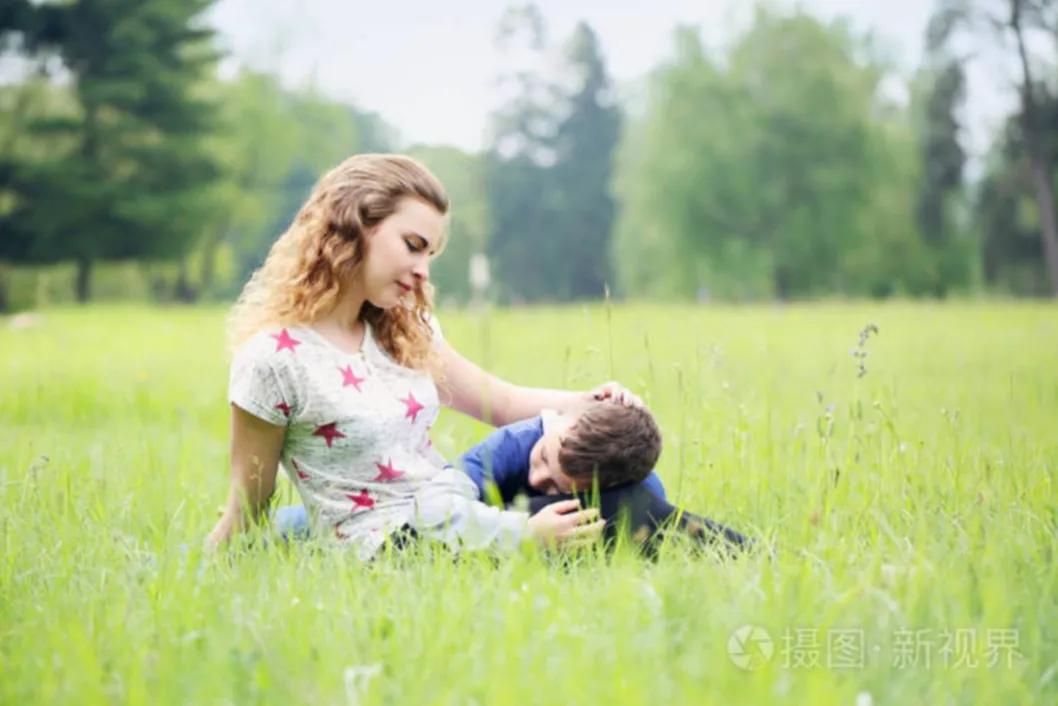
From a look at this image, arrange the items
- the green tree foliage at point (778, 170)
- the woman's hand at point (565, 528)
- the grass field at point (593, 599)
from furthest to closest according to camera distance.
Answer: the green tree foliage at point (778, 170) < the woman's hand at point (565, 528) < the grass field at point (593, 599)

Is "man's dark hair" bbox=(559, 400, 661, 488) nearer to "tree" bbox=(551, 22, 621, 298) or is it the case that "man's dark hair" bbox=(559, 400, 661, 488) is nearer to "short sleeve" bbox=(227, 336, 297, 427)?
"short sleeve" bbox=(227, 336, 297, 427)

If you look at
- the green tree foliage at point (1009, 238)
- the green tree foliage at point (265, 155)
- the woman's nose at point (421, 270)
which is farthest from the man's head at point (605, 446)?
the green tree foliage at point (265, 155)

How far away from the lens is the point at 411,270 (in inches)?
132

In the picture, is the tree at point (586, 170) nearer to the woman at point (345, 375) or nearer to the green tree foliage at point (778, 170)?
the green tree foliage at point (778, 170)

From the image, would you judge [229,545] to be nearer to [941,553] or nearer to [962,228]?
[941,553]

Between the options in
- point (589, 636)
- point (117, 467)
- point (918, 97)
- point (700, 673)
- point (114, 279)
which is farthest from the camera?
point (918, 97)

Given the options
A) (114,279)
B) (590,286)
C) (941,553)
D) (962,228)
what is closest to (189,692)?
(941,553)

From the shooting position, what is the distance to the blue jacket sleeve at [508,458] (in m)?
3.53

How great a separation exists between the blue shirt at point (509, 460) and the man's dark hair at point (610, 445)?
24 centimetres

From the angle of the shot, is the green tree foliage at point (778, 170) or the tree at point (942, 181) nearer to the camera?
the tree at point (942, 181)

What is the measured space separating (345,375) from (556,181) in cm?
4722

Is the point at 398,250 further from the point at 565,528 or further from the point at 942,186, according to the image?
the point at 942,186

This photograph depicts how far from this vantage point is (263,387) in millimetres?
3191

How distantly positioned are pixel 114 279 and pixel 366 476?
3600cm
